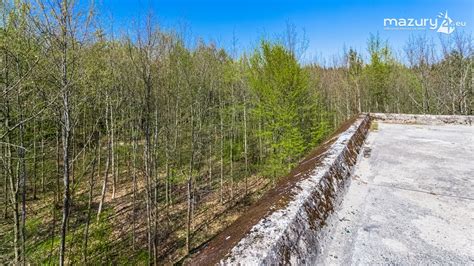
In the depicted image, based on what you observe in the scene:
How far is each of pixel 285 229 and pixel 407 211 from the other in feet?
3.69

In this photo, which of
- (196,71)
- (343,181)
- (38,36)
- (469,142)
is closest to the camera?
(343,181)

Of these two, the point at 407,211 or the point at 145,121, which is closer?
the point at 407,211

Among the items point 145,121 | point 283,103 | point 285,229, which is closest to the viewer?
point 285,229

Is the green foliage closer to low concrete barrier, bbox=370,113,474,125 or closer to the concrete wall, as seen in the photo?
low concrete barrier, bbox=370,113,474,125

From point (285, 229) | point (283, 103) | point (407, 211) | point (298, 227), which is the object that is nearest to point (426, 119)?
point (407, 211)

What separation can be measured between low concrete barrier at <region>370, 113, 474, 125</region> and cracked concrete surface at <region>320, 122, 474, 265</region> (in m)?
2.82

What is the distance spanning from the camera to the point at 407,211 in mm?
1800

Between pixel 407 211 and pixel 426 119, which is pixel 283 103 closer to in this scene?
pixel 426 119

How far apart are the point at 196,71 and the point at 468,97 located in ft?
52.6

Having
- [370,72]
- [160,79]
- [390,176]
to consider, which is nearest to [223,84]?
[160,79]

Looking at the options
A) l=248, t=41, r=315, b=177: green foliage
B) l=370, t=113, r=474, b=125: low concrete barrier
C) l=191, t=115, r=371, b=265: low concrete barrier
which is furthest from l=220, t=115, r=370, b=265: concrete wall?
l=248, t=41, r=315, b=177: green foliage

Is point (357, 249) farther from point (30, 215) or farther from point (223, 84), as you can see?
point (223, 84)

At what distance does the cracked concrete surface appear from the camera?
52.9 inches

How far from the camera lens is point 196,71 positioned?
44.5 ft
